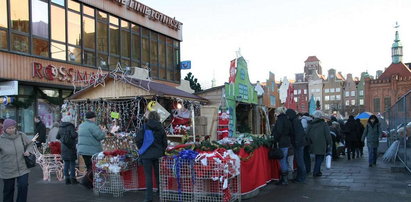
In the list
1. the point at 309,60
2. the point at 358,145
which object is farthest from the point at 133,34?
the point at 309,60

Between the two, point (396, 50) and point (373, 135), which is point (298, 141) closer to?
point (373, 135)

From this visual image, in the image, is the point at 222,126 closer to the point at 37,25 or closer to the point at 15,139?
the point at 15,139

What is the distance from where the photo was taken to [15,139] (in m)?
5.64

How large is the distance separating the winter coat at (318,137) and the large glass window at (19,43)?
11.4m

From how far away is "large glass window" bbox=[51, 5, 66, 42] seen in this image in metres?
16.0

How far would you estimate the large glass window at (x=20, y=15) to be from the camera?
14422mm

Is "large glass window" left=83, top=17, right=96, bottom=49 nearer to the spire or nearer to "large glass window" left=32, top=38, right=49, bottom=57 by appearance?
"large glass window" left=32, top=38, right=49, bottom=57

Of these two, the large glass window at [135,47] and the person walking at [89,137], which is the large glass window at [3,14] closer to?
the large glass window at [135,47]

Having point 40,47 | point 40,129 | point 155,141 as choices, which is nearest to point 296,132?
point 155,141

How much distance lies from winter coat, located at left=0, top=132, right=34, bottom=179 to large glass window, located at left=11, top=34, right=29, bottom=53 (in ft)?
33.3

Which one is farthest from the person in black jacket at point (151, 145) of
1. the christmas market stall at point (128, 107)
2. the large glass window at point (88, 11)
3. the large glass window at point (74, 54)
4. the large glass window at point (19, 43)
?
the large glass window at point (88, 11)

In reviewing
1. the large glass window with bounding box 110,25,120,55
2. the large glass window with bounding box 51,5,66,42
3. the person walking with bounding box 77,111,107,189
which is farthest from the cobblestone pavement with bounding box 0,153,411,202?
the large glass window with bounding box 110,25,120,55

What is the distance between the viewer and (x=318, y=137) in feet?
30.3

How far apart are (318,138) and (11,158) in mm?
6717
